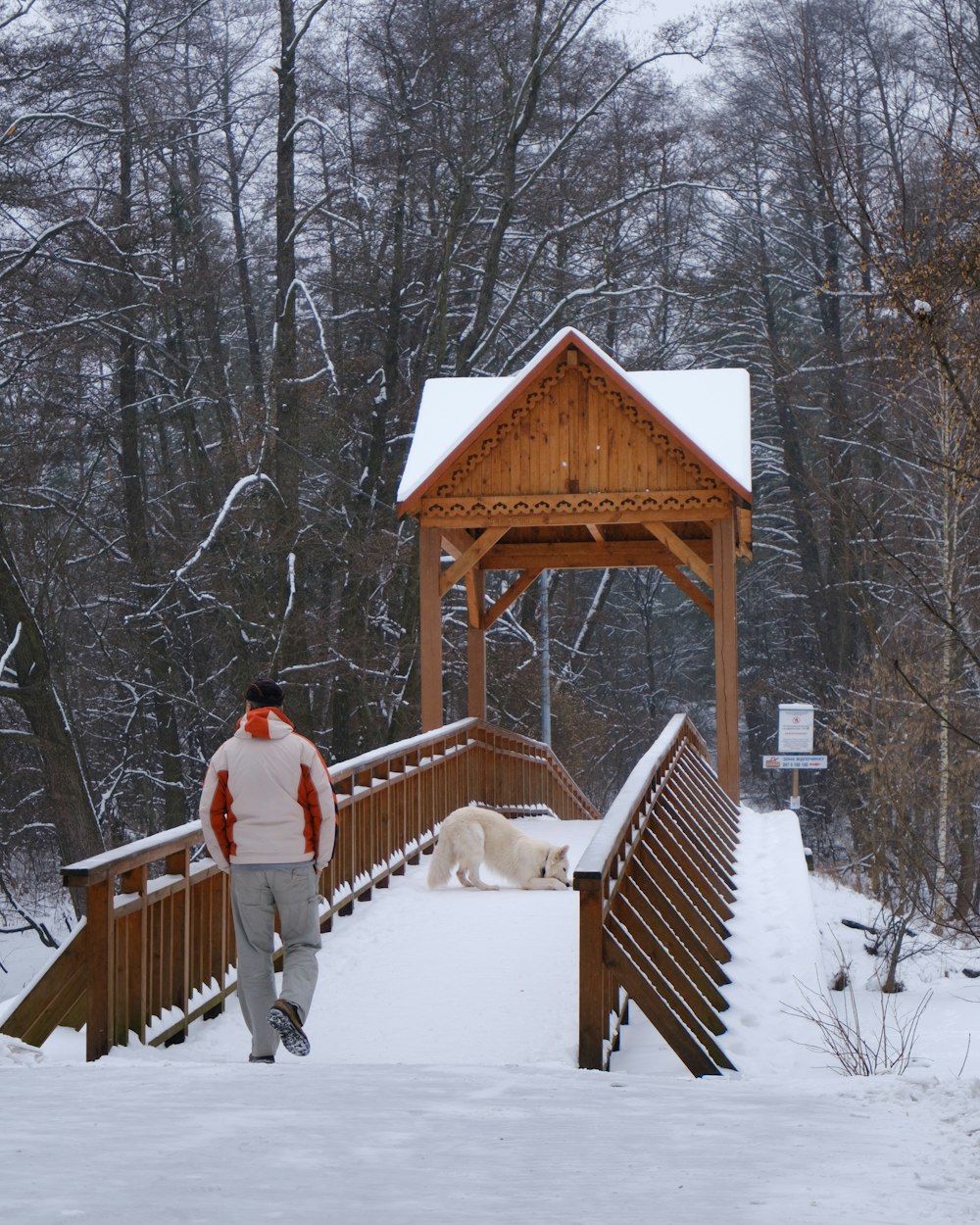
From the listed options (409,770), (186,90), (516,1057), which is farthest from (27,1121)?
(186,90)

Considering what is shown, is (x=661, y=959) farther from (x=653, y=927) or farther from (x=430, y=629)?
(x=430, y=629)

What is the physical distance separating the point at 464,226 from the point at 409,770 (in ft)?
51.9

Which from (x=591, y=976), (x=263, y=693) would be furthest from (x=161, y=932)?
(x=591, y=976)

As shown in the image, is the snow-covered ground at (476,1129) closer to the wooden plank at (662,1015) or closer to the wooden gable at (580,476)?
the wooden plank at (662,1015)

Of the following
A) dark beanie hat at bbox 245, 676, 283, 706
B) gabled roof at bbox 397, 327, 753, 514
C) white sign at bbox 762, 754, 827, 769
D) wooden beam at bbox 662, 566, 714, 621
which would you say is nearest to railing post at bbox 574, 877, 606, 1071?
dark beanie hat at bbox 245, 676, 283, 706

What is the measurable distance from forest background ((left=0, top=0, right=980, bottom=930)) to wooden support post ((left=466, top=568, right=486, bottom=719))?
4.69 metres

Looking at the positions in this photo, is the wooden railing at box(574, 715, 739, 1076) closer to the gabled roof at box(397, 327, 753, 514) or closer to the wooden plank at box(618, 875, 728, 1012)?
the wooden plank at box(618, 875, 728, 1012)

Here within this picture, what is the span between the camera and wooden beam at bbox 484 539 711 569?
1761cm

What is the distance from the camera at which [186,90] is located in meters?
26.4

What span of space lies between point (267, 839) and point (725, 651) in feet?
30.4

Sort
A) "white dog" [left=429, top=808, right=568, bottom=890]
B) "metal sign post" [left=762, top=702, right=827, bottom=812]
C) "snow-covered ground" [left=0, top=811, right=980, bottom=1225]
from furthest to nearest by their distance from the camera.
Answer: "metal sign post" [left=762, top=702, right=827, bottom=812] < "white dog" [left=429, top=808, right=568, bottom=890] < "snow-covered ground" [left=0, top=811, right=980, bottom=1225]

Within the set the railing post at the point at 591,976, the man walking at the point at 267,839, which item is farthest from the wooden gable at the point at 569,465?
the railing post at the point at 591,976

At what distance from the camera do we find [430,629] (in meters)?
14.8

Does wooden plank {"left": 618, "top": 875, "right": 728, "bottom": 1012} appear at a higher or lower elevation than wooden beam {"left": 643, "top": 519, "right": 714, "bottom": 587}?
lower
